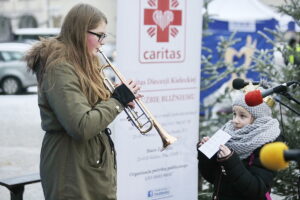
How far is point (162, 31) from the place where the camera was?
162 inches

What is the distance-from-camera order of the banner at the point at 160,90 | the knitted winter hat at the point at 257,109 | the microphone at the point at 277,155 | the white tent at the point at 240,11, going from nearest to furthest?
the microphone at the point at 277,155 < the knitted winter hat at the point at 257,109 < the banner at the point at 160,90 < the white tent at the point at 240,11

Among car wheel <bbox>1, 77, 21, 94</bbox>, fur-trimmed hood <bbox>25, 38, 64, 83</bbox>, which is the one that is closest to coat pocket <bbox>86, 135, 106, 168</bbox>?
fur-trimmed hood <bbox>25, 38, 64, 83</bbox>

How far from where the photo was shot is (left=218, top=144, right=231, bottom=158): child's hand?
3.17 metres

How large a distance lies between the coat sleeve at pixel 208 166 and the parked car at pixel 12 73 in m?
12.0

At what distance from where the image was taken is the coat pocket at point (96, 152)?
2.81 m

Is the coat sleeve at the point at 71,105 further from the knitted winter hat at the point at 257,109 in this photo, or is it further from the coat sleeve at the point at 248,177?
the knitted winter hat at the point at 257,109

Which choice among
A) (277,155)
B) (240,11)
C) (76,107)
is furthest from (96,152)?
(240,11)

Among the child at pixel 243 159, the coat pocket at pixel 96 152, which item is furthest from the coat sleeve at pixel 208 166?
the coat pocket at pixel 96 152

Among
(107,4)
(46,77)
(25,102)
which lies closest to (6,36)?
(107,4)

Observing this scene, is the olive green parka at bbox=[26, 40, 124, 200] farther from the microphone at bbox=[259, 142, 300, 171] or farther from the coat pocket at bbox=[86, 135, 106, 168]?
the microphone at bbox=[259, 142, 300, 171]

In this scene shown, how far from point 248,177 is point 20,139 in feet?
23.0

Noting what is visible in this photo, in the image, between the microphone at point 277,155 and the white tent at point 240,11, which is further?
the white tent at point 240,11

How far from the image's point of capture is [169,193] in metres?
4.32

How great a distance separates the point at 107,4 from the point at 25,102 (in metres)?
13.2
